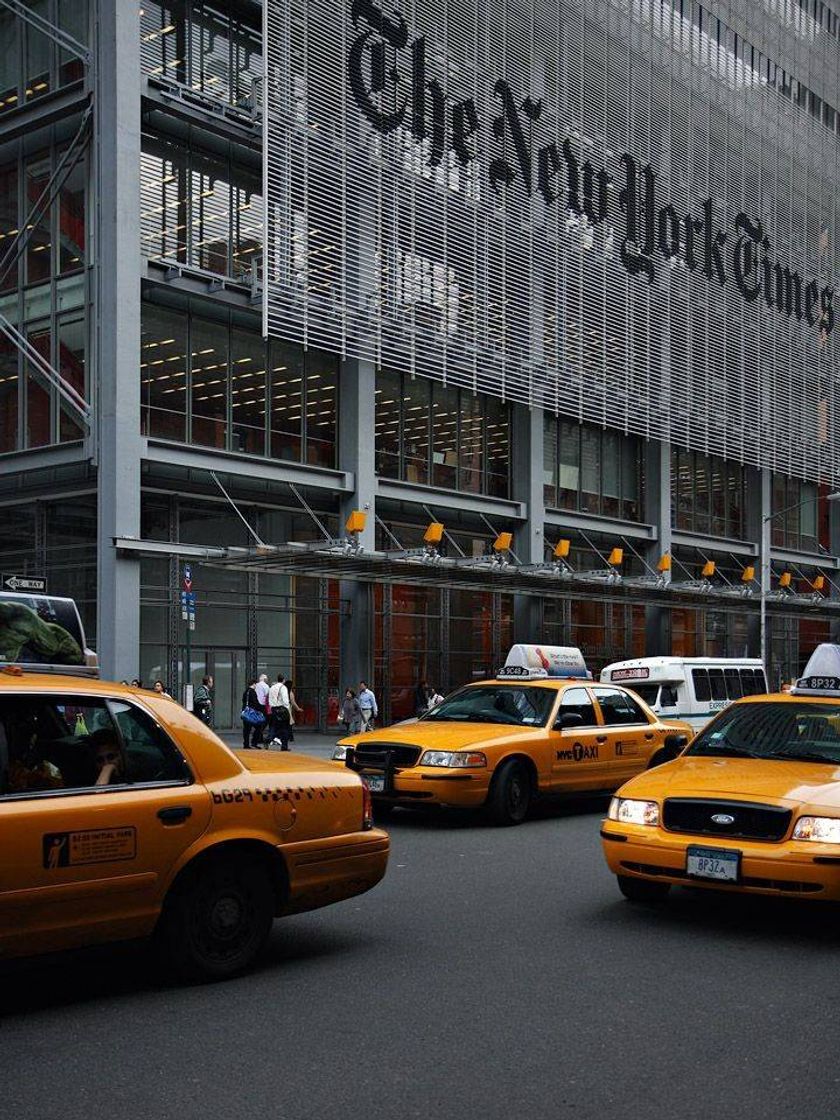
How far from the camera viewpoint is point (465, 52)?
3538 centimetres

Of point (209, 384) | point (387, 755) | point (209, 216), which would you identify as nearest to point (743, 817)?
point (387, 755)

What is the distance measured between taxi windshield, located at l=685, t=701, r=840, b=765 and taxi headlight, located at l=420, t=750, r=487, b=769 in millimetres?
3732

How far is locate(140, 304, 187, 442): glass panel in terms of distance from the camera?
29.4 m

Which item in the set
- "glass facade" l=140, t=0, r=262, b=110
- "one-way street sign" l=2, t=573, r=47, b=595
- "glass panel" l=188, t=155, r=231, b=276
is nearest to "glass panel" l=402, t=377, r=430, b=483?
"glass panel" l=188, t=155, r=231, b=276

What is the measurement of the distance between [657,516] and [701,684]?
1922 centimetres

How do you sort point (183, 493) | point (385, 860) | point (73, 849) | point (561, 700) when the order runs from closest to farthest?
point (73, 849), point (385, 860), point (561, 700), point (183, 493)

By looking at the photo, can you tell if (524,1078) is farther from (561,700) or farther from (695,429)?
(695,429)

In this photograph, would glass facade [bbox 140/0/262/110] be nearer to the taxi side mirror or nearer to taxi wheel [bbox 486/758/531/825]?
the taxi side mirror

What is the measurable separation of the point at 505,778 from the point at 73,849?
7832 mm

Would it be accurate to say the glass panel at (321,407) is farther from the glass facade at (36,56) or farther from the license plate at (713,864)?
the license plate at (713,864)

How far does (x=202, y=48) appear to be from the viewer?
3069cm

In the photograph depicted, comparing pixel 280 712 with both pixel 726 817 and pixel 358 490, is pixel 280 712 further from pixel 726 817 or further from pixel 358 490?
pixel 726 817

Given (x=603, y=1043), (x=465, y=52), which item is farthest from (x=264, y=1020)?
(x=465, y=52)

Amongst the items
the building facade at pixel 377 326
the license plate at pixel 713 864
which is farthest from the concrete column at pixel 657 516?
the license plate at pixel 713 864
